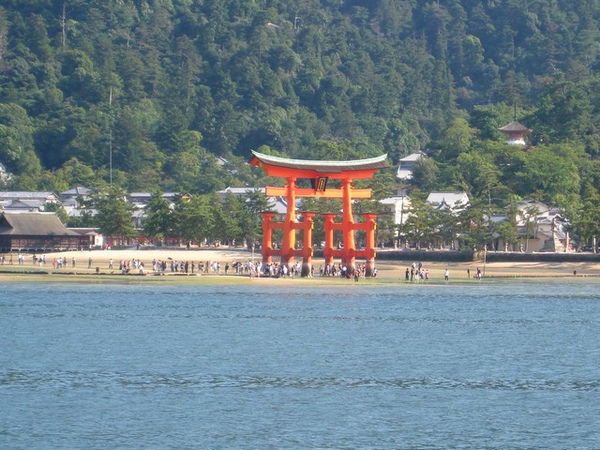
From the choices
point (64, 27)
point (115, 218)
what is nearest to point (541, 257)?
point (115, 218)

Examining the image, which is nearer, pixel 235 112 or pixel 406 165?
pixel 406 165

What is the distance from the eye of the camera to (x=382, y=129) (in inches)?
6757

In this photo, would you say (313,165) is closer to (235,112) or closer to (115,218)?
(115,218)

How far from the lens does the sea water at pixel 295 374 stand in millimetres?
32094

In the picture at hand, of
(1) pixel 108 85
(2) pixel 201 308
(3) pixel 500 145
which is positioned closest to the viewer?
(2) pixel 201 308

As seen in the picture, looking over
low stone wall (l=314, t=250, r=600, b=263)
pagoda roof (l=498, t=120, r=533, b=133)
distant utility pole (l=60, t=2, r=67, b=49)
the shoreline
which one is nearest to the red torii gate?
the shoreline

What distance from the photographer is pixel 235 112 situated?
168 m

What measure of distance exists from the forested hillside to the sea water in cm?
4506

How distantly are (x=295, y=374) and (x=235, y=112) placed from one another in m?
130

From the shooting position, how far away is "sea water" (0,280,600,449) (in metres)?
32.1

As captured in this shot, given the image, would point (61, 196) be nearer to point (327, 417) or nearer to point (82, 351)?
point (82, 351)

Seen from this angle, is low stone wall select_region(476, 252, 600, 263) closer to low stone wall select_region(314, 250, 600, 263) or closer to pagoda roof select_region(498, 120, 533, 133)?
low stone wall select_region(314, 250, 600, 263)

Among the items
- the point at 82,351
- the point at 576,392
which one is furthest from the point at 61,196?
the point at 576,392

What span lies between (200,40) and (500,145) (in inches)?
3361
